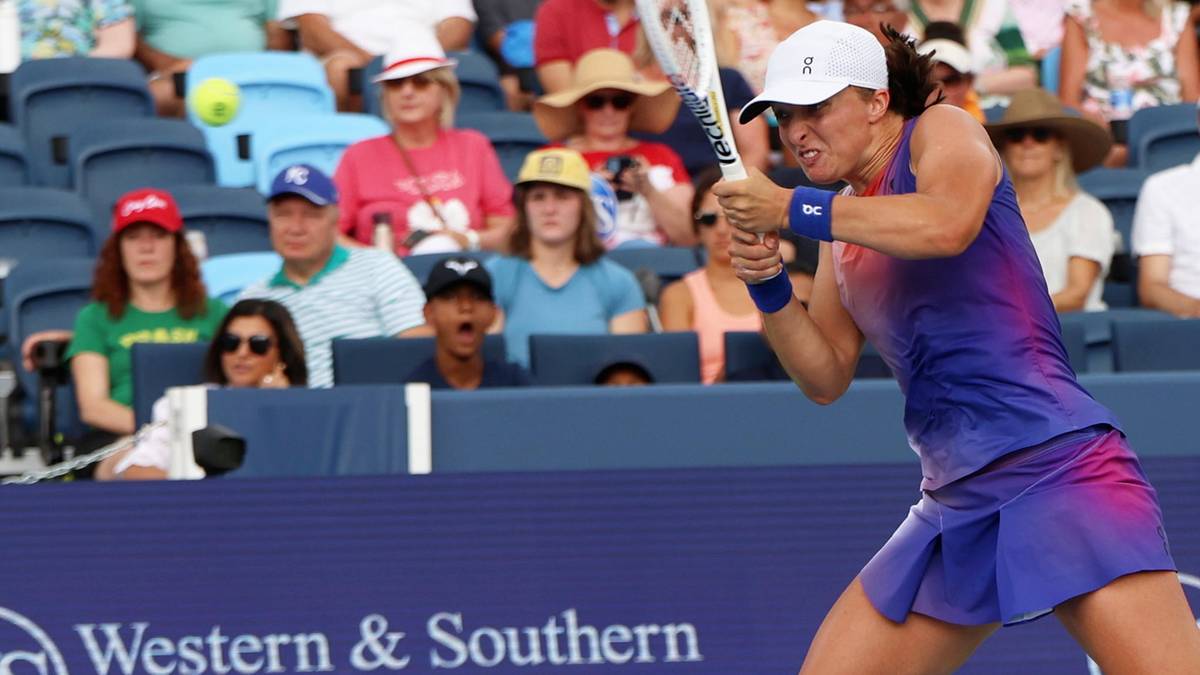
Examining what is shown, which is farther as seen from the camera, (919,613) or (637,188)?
(637,188)

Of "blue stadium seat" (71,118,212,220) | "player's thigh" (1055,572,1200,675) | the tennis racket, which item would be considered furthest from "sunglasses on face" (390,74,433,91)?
"player's thigh" (1055,572,1200,675)

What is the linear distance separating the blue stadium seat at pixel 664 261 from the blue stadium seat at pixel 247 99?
1.83 m

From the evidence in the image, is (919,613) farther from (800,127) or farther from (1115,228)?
(1115,228)

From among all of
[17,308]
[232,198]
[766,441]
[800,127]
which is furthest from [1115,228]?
[800,127]

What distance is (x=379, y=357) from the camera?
5.95 meters

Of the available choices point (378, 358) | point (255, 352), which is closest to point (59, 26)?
point (255, 352)

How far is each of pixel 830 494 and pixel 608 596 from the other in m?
0.63

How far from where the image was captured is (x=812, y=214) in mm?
3242

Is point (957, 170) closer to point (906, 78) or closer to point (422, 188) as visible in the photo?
point (906, 78)

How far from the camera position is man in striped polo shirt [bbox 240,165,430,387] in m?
6.52

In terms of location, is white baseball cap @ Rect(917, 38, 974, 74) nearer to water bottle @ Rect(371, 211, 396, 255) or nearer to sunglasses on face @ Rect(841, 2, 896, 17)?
sunglasses on face @ Rect(841, 2, 896, 17)

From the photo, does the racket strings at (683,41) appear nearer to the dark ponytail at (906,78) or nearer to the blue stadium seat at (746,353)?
the dark ponytail at (906,78)

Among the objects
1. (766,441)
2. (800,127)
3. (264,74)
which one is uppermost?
(264,74)

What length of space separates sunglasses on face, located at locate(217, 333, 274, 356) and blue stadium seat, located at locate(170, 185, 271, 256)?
1626mm
